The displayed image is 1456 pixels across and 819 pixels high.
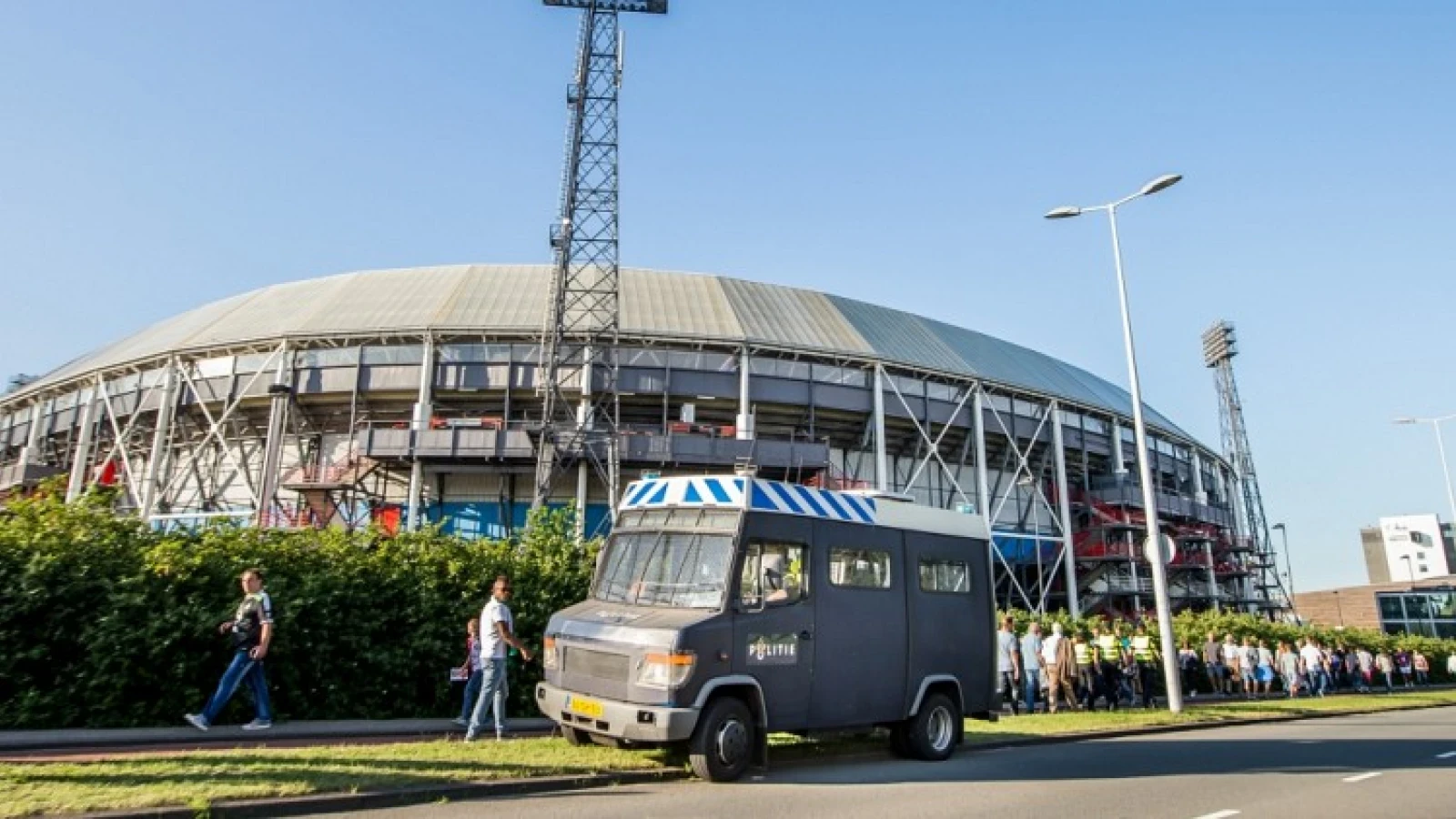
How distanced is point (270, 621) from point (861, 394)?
2984 centimetres

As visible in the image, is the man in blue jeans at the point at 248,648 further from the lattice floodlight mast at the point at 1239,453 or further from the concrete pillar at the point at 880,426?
the lattice floodlight mast at the point at 1239,453

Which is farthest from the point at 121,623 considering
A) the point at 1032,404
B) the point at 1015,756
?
the point at 1032,404

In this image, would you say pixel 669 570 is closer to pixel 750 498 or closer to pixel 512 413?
pixel 750 498

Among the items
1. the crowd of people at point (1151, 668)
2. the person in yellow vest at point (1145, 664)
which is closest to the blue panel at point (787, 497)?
the crowd of people at point (1151, 668)

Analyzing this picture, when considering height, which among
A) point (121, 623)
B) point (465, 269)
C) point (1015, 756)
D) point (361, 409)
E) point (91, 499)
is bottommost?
point (1015, 756)

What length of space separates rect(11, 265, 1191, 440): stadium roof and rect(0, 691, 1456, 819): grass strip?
1048 inches

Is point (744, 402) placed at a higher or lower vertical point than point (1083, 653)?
higher

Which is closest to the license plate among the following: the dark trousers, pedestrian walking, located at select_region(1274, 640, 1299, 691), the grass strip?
the grass strip

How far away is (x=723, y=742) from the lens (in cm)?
745

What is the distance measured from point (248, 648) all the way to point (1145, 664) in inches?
723

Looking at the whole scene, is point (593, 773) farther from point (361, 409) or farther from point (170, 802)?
Result: point (361, 409)

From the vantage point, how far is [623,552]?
28.5 ft

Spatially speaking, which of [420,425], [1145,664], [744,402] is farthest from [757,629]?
[420,425]

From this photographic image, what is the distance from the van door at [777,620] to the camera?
25.4 ft
